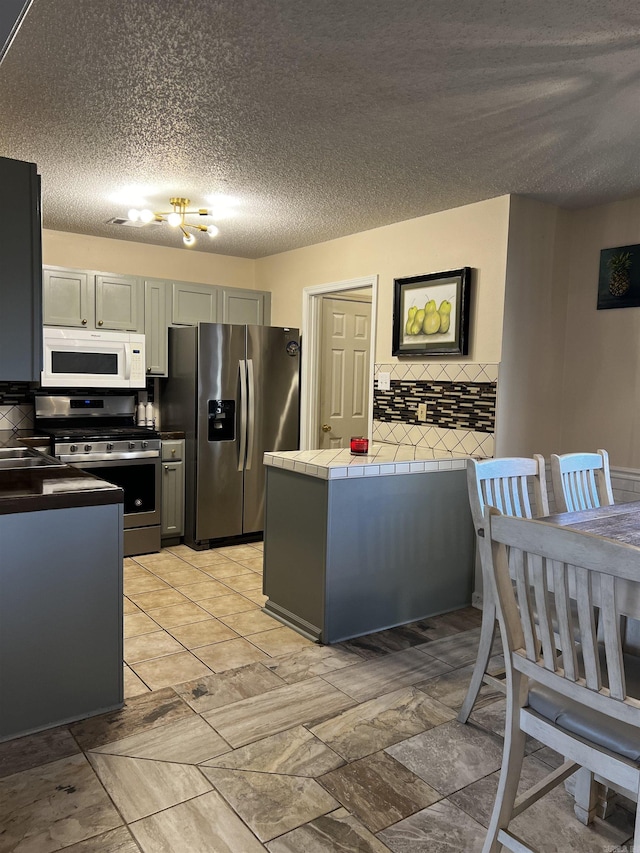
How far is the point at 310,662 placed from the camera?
2863mm

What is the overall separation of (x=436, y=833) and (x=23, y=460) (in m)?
2.44

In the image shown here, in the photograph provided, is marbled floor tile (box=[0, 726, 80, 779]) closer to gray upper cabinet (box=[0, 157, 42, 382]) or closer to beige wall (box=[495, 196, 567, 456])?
gray upper cabinet (box=[0, 157, 42, 382])

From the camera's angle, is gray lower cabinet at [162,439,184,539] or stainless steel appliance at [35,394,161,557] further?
gray lower cabinet at [162,439,184,539]

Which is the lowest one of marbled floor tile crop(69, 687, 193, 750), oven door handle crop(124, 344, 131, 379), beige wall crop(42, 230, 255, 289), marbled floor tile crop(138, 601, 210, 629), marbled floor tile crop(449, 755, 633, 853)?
marbled floor tile crop(138, 601, 210, 629)

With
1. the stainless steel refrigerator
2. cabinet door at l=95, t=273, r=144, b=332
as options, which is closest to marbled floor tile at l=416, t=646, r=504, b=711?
the stainless steel refrigerator

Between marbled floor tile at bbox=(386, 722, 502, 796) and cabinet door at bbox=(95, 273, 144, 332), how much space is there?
11.8ft

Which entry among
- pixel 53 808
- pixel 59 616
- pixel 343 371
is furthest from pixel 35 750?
pixel 343 371

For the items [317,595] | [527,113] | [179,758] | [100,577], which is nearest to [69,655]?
[100,577]

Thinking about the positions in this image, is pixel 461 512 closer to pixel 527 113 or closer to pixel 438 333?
pixel 438 333

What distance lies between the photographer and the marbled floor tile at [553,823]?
177 cm

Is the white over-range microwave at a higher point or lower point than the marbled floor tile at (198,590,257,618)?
higher

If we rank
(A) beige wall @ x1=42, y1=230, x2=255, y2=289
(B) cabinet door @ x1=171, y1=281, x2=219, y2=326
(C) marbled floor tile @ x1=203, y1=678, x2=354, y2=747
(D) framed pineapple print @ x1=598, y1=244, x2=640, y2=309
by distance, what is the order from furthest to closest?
(B) cabinet door @ x1=171, y1=281, x2=219, y2=326 < (A) beige wall @ x1=42, y1=230, x2=255, y2=289 < (D) framed pineapple print @ x1=598, y1=244, x2=640, y2=309 < (C) marbled floor tile @ x1=203, y1=678, x2=354, y2=747

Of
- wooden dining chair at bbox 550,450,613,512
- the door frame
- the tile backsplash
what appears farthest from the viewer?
the door frame

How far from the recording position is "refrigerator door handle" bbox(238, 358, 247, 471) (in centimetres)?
480
